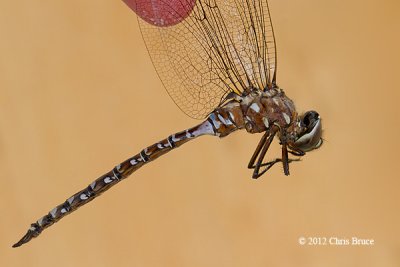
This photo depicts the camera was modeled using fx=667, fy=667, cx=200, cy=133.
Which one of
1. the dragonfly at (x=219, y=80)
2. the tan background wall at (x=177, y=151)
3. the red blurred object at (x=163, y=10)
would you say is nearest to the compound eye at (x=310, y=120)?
the dragonfly at (x=219, y=80)

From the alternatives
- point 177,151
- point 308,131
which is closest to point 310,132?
point 308,131

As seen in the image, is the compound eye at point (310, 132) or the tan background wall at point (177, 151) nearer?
the compound eye at point (310, 132)

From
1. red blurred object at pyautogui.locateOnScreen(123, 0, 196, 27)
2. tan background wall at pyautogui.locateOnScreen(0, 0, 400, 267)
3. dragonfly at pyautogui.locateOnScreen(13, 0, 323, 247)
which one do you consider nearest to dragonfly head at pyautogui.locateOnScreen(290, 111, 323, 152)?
dragonfly at pyautogui.locateOnScreen(13, 0, 323, 247)

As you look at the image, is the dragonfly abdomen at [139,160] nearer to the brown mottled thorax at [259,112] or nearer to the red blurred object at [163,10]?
the brown mottled thorax at [259,112]

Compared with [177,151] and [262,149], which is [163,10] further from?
[177,151]

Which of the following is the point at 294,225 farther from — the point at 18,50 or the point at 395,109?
the point at 18,50

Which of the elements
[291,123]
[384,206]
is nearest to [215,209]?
[384,206]
